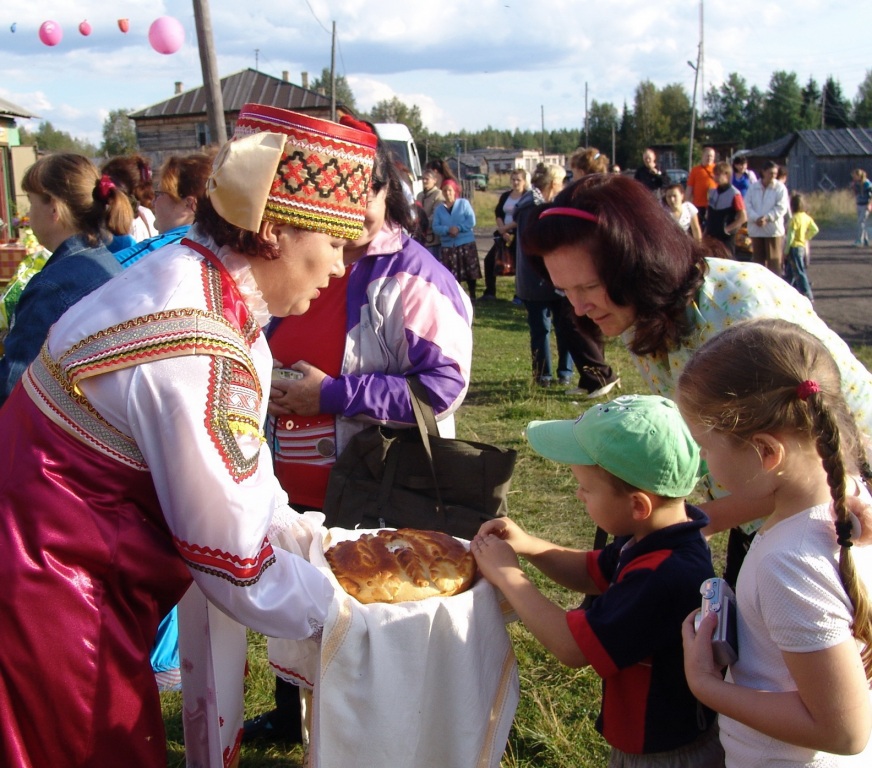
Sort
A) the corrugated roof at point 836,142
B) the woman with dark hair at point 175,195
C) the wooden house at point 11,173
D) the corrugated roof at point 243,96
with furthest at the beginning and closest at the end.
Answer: the corrugated roof at point 836,142 → the corrugated roof at point 243,96 → the wooden house at point 11,173 → the woman with dark hair at point 175,195

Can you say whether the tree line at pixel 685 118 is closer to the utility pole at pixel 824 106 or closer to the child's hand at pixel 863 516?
the utility pole at pixel 824 106

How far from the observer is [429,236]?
42.0 ft

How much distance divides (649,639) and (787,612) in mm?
414

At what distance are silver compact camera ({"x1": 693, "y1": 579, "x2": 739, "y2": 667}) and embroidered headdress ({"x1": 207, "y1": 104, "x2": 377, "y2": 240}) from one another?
1096 millimetres

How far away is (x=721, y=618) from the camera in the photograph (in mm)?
1596

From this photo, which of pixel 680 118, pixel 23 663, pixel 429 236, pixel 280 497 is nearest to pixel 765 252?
pixel 429 236

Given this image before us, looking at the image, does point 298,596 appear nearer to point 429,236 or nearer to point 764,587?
point 764,587

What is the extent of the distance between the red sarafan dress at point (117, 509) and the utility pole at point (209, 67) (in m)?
6.32

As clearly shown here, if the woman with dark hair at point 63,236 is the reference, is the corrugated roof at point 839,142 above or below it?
above

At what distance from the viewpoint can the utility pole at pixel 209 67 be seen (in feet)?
24.6

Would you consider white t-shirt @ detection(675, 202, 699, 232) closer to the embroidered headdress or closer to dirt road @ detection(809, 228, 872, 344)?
dirt road @ detection(809, 228, 872, 344)

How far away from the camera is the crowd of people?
1483 millimetres

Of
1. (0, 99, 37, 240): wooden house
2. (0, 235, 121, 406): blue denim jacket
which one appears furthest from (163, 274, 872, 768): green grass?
(0, 99, 37, 240): wooden house

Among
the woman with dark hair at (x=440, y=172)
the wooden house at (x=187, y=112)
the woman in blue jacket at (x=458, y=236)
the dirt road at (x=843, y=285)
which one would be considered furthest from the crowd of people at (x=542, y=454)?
the wooden house at (x=187, y=112)
